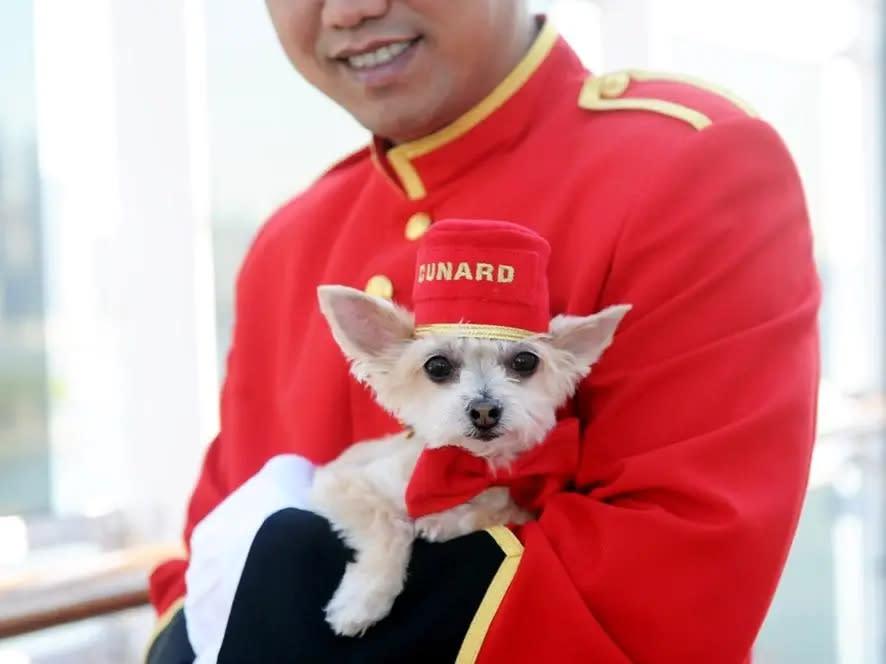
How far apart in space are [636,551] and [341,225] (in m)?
0.52

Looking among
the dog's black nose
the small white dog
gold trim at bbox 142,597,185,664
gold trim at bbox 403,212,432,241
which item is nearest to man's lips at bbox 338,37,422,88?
gold trim at bbox 403,212,432,241

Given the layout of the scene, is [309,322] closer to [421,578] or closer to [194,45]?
[421,578]

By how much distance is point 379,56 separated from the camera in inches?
35.9

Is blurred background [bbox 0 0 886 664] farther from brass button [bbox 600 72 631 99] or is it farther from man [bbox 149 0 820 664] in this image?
brass button [bbox 600 72 631 99]

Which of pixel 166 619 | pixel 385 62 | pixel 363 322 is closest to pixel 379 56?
pixel 385 62

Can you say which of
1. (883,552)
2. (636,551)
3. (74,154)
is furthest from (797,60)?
(636,551)

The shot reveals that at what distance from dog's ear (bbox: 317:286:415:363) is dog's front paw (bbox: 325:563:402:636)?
7.1 inches

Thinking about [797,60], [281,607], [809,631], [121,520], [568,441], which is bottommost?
[809,631]

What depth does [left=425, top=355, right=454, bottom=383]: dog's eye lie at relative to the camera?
785 mm

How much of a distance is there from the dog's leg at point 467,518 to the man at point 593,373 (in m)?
0.02

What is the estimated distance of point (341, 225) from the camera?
1.08 m

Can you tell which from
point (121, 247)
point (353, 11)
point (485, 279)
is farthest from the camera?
point (121, 247)

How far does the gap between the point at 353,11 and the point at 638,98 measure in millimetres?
→ 281

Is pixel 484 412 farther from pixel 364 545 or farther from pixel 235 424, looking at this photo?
pixel 235 424
